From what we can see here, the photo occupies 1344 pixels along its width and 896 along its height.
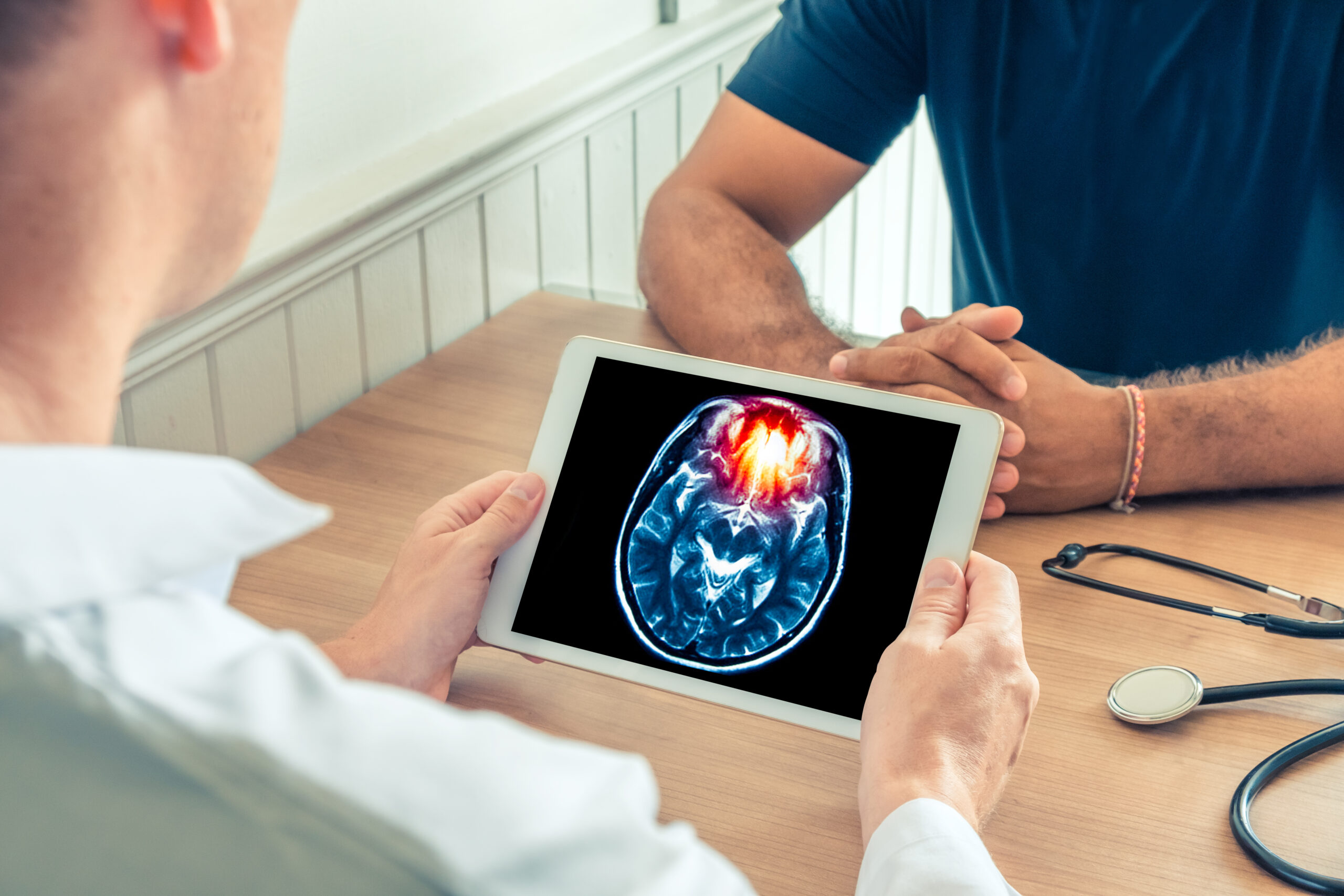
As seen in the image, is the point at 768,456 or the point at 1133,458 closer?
A: the point at 768,456

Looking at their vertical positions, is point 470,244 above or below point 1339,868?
above

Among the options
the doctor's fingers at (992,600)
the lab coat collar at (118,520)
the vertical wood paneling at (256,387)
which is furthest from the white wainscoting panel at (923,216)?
the lab coat collar at (118,520)

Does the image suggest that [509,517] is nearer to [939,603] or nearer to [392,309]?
[939,603]

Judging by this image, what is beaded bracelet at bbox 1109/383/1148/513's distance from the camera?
1.02 meters

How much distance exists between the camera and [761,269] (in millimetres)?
1285

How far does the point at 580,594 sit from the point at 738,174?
81 cm

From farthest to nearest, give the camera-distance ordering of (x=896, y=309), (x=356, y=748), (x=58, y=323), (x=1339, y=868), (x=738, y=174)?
(x=896, y=309) < (x=738, y=174) < (x=1339, y=868) < (x=58, y=323) < (x=356, y=748)

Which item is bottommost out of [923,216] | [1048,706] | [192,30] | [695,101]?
[923,216]

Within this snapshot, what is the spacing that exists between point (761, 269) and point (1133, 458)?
484 mm

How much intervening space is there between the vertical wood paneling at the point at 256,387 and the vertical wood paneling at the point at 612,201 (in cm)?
64

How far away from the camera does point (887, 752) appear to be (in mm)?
656

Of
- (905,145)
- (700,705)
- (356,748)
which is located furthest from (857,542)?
(905,145)

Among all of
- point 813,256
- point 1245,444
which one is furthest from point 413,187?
point 813,256

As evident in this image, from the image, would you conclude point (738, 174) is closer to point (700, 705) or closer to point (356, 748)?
point (700, 705)
